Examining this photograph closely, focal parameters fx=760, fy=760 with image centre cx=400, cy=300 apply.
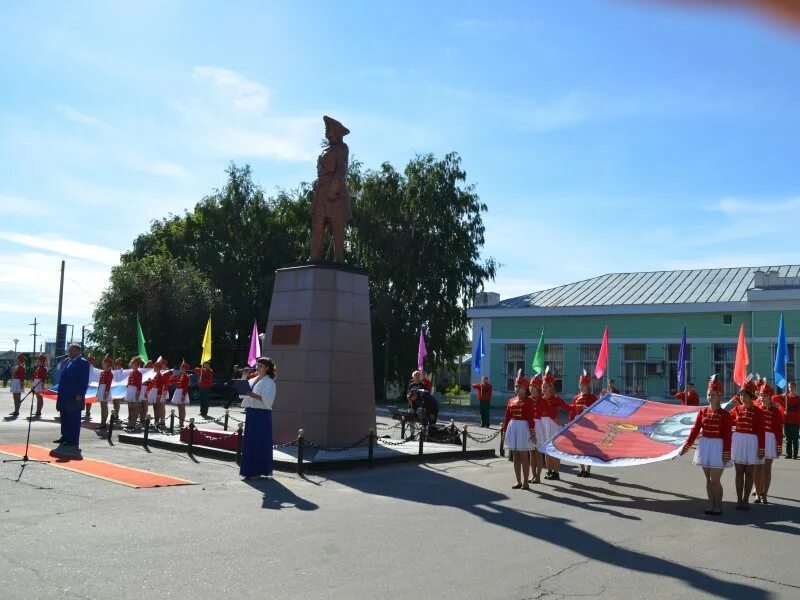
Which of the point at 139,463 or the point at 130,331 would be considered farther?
the point at 130,331

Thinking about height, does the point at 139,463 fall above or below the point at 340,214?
below

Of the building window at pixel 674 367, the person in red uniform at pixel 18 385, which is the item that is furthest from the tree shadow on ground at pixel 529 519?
the building window at pixel 674 367

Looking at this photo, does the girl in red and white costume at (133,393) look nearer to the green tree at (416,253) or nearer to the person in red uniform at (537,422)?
the person in red uniform at (537,422)

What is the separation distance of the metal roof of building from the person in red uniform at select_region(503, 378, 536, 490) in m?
26.4

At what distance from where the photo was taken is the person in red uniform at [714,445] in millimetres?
10625

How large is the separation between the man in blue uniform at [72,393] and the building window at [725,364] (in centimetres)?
2890

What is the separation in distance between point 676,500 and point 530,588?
6.33 metres

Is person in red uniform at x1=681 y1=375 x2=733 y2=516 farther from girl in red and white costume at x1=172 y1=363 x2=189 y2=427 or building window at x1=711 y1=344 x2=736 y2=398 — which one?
building window at x1=711 y1=344 x2=736 y2=398

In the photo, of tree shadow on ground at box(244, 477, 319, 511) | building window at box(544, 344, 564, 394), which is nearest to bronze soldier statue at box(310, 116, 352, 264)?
tree shadow on ground at box(244, 477, 319, 511)

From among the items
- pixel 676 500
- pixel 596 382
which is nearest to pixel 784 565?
pixel 676 500

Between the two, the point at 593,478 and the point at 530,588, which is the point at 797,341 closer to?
the point at 593,478

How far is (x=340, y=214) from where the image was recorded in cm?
1753

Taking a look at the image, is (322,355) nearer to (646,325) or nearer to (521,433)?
(521,433)

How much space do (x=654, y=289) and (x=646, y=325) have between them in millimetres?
3378
